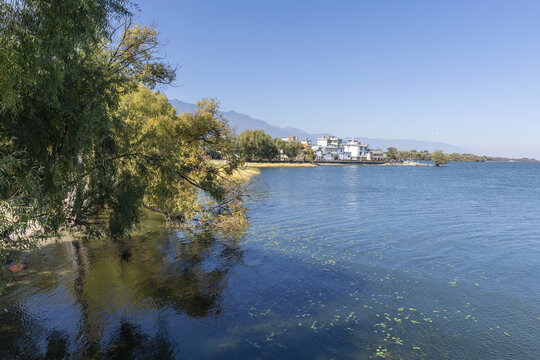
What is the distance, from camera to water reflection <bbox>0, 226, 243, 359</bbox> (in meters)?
13.8

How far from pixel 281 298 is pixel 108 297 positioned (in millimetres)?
10136

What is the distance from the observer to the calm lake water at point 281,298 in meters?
14.0

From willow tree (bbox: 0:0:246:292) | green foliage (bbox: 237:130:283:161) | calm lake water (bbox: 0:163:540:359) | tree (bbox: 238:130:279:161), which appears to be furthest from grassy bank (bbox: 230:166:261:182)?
tree (bbox: 238:130:279:161)

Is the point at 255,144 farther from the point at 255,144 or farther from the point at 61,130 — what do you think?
the point at 61,130

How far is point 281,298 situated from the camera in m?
18.8

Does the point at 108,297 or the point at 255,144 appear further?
the point at 255,144

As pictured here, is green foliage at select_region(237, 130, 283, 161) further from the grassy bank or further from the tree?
the grassy bank

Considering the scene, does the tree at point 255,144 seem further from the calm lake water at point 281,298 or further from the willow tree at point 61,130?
the willow tree at point 61,130

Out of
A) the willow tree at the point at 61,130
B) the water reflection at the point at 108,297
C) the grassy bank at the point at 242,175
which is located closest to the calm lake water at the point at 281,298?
the water reflection at the point at 108,297

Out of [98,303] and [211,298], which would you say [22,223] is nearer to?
[98,303]

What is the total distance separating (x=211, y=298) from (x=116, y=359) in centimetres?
644

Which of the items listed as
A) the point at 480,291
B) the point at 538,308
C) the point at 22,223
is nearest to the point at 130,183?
the point at 22,223

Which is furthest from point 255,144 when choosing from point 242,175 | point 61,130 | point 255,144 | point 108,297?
point 61,130

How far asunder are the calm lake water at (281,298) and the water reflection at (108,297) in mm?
76
